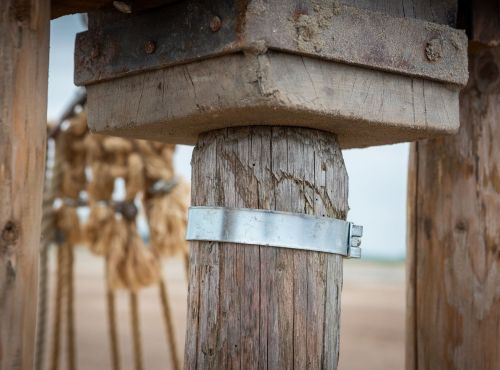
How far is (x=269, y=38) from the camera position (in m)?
1.70

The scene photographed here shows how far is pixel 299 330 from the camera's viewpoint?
190cm

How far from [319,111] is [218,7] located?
12.3 inches

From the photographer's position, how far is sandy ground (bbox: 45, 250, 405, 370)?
10562 mm

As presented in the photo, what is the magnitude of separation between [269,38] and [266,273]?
1.77 ft

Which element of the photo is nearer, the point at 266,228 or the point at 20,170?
the point at 20,170

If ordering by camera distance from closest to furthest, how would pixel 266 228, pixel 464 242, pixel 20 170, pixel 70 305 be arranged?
pixel 20 170
pixel 266 228
pixel 464 242
pixel 70 305

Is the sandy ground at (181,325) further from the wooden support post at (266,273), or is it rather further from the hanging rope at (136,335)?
the wooden support post at (266,273)

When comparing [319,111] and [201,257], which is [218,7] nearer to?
[319,111]

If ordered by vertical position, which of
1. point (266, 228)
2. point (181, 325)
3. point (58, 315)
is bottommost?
point (181, 325)

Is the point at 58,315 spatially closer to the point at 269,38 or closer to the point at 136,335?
the point at 136,335

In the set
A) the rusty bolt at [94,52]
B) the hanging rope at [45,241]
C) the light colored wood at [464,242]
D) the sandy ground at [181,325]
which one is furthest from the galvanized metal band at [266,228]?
the sandy ground at [181,325]

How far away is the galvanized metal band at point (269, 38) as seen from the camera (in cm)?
172

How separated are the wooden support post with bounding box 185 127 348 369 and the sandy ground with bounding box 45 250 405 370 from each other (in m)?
6.78

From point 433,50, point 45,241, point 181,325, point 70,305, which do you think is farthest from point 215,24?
point 181,325
